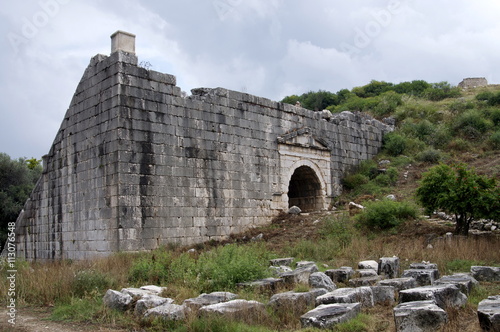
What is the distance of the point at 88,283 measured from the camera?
293 inches

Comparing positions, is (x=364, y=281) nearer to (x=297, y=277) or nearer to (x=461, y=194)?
(x=297, y=277)

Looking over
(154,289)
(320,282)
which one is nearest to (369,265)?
(320,282)

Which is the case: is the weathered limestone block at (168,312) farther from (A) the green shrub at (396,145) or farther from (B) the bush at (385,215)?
(A) the green shrub at (396,145)

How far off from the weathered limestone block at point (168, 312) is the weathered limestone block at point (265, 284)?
5.21 feet

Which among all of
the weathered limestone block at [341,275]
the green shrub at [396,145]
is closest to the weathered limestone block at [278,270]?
the weathered limestone block at [341,275]

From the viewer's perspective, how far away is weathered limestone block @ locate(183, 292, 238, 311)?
6016 millimetres

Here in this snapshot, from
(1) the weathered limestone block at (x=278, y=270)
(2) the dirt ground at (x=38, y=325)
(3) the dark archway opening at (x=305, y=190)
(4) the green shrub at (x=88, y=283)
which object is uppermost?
(3) the dark archway opening at (x=305, y=190)

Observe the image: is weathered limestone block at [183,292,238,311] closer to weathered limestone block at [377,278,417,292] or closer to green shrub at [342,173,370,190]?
weathered limestone block at [377,278,417,292]

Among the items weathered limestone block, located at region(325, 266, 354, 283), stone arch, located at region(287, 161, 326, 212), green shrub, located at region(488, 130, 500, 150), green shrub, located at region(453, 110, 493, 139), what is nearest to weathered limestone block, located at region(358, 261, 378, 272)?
weathered limestone block, located at region(325, 266, 354, 283)

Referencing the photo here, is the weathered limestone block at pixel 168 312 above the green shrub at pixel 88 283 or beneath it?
beneath

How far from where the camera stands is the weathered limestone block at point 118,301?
6.39 metres

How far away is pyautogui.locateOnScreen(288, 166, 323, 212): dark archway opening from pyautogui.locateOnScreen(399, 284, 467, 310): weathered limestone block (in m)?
11.4

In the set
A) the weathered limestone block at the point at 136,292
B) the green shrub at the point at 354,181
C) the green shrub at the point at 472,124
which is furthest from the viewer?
the green shrub at the point at 472,124

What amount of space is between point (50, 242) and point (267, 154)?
22.5 feet
